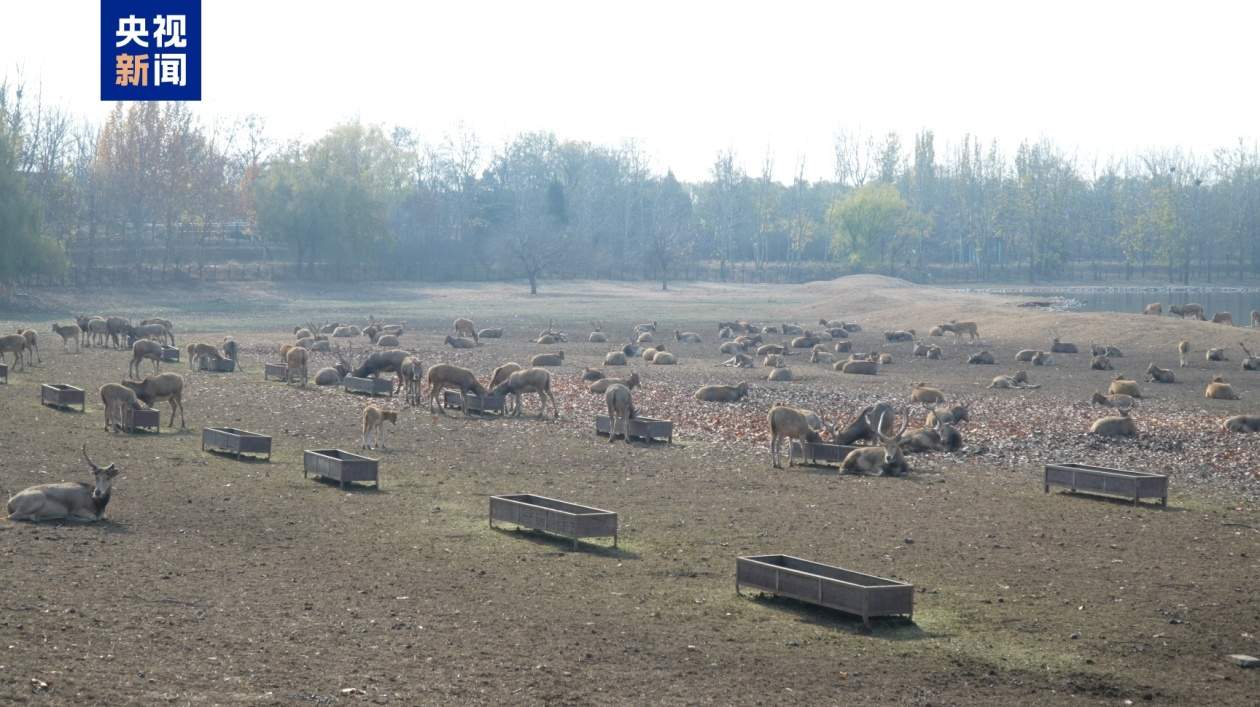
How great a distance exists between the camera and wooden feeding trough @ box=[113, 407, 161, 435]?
84.0 feet

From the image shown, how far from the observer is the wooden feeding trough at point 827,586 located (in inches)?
512

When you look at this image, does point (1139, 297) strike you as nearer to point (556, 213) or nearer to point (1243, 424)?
point (556, 213)

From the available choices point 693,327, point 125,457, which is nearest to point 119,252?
point 693,327

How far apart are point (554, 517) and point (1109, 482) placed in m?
9.12

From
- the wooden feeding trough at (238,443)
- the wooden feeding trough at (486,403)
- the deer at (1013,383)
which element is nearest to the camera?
the wooden feeding trough at (238,443)

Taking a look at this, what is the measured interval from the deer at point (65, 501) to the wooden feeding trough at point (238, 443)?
5857 mm

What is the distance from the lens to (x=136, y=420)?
25.7 metres

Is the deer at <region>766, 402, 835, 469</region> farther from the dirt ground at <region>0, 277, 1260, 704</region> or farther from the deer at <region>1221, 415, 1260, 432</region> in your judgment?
the deer at <region>1221, 415, 1260, 432</region>

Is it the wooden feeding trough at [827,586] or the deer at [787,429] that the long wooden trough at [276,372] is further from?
the wooden feeding trough at [827,586]

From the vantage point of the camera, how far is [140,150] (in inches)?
4114

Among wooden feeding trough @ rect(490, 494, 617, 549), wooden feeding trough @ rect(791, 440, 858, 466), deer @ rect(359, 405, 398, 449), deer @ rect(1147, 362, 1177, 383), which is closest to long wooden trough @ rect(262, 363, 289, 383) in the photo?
deer @ rect(359, 405, 398, 449)

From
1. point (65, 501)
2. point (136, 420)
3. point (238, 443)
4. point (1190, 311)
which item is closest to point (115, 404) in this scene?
point (136, 420)

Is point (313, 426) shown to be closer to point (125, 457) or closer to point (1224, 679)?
point (125, 457)

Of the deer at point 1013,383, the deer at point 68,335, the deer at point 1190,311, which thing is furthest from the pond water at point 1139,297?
the deer at point 68,335
